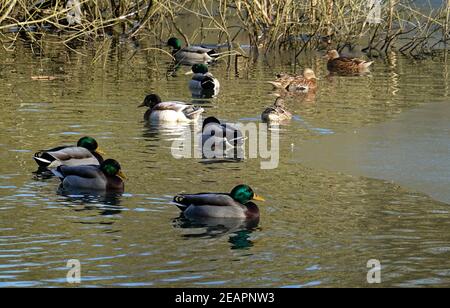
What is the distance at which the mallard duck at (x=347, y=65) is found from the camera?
22.4 metres

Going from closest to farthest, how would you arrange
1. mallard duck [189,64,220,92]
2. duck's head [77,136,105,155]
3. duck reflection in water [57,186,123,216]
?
duck reflection in water [57,186,123,216] < duck's head [77,136,105,155] < mallard duck [189,64,220,92]

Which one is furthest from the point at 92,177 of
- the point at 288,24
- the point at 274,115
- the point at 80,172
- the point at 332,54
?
the point at 288,24

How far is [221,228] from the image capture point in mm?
10156

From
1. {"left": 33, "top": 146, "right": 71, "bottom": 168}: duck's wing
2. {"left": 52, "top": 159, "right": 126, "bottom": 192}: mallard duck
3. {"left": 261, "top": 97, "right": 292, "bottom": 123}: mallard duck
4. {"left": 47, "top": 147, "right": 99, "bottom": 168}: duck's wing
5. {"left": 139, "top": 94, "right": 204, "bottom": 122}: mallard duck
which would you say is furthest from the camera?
{"left": 139, "top": 94, "right": 204, "bottom": 122}: mallard duck

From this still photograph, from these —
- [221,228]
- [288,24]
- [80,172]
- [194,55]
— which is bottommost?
[221,228]

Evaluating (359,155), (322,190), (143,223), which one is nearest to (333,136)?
(359,155)

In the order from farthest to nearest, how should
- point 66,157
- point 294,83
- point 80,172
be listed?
point 294,83
point 66,157
point 80,172

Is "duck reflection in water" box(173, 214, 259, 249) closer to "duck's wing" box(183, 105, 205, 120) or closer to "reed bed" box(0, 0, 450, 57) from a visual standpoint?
"duck's wing" box(183, 105, 205, 120)

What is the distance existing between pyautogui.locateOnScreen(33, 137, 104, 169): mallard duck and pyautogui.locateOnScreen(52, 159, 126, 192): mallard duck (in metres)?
0.58

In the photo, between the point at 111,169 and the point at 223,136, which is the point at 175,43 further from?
the point at 111,169

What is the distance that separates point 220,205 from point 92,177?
1.73 meters

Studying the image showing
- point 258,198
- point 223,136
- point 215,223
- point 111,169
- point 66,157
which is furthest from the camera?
point 223,136

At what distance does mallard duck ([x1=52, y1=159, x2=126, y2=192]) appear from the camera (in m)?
11.4

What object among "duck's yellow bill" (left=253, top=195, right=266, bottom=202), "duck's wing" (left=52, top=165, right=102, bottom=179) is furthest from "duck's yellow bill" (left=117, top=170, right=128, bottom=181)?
"duck's yellow bill" (left=253, top=195, right=266, bottom=202)
